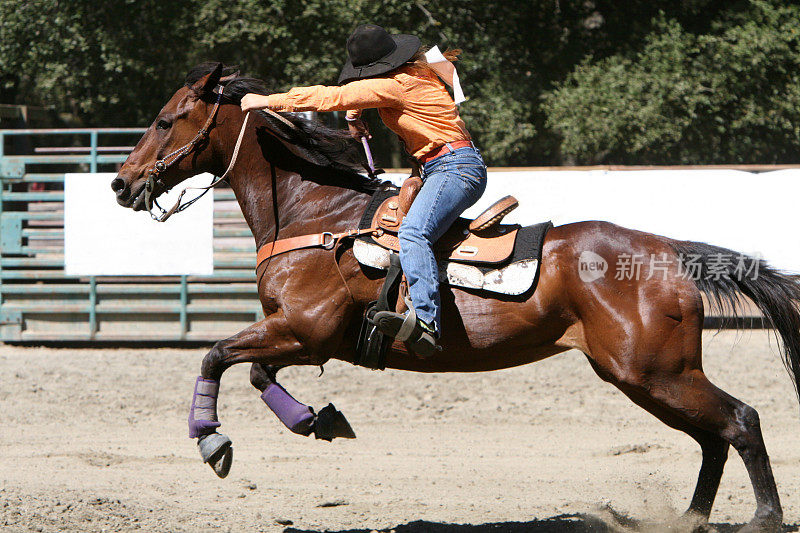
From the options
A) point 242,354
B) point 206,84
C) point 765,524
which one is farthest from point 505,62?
point 765,524

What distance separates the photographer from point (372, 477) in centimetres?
610

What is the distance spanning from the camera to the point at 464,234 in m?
4.69

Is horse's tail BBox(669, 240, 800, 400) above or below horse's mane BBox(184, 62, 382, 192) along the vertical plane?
below

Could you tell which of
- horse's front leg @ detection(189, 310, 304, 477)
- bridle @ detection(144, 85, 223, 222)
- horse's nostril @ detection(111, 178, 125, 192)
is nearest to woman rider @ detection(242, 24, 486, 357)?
bridle @ detection(144, 85, 223, 222)

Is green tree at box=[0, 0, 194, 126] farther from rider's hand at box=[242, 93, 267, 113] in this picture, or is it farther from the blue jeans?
the blue jeans

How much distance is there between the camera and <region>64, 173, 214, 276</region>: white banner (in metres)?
10.2

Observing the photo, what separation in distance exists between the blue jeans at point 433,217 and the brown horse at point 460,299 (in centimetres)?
24

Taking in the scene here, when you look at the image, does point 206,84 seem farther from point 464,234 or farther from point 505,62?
point 505,62

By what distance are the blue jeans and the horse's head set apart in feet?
4.22

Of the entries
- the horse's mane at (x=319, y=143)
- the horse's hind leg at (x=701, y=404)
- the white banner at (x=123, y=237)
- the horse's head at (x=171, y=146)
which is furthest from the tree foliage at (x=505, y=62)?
the horse's hind leg at (x=701, y=404)

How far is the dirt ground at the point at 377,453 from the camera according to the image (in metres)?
5.17

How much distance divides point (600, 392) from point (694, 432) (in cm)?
371

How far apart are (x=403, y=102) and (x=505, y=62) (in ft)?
34.4

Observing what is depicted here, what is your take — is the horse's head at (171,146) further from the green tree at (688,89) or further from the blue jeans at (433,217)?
the green tree at (688,89)
